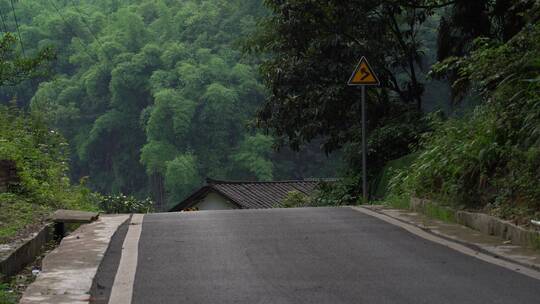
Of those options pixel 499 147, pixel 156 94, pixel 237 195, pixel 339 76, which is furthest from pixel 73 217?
pixel 156 94

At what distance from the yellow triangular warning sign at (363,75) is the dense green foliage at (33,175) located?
5.95 metres

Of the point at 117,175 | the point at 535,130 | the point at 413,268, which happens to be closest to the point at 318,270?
the point at 413,268

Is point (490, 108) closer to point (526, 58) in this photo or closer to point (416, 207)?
point (526, 58)

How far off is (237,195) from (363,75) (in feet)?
68.2

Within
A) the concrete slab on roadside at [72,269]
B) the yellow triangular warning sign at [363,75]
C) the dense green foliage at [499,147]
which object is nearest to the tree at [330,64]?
the yellow triangular warning sign at [363,75]

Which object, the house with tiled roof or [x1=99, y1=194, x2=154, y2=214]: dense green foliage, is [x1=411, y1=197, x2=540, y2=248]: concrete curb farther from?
the house with tiled roof

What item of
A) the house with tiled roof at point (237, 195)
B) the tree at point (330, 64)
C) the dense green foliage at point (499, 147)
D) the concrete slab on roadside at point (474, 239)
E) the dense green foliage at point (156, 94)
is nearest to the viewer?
the concrete slab on roadside at point (474, 239)

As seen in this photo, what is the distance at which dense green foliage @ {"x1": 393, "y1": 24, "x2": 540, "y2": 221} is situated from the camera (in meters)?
10.9

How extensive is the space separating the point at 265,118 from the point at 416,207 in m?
11.0

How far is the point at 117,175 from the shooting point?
256 feet

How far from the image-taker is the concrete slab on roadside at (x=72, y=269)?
23.3 feet

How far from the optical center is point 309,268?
8438mm

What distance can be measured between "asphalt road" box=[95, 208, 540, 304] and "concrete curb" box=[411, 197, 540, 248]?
32.0 inches

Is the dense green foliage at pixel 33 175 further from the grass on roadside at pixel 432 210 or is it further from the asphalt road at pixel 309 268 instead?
the grass on roadside at pixel 432 210
